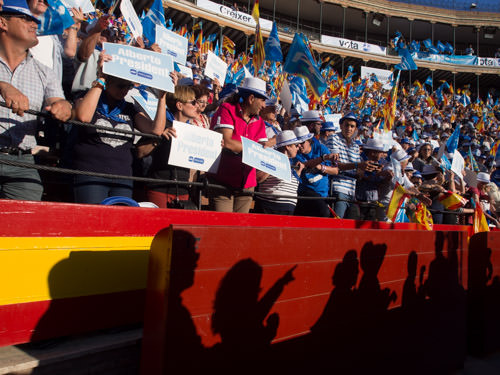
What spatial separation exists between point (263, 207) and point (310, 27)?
32.9m

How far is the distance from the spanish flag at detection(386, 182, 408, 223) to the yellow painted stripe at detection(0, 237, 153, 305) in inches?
122

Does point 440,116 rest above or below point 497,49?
Answer: below

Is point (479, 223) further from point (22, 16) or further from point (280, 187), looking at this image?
point (22, 16)

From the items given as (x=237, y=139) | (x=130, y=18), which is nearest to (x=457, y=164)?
(x=237, y=139)

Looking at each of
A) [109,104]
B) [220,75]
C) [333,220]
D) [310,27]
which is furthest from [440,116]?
[109,104]

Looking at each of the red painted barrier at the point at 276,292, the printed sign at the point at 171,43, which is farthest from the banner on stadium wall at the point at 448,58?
the red painted barrier at the point at 276,292

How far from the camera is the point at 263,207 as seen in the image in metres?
4.21

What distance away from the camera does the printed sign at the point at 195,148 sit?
9.90 ft

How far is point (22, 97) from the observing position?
7.68 ft

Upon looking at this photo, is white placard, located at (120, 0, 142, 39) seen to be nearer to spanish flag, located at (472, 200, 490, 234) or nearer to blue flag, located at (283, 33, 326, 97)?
blue flag, located at (283, 33, 326, 97)

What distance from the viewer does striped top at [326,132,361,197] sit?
4.96 meters

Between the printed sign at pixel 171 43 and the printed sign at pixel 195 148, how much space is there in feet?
9.16

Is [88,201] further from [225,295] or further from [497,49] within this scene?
[497,49]

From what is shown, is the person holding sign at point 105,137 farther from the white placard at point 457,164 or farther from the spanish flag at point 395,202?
the white placard at point 457,164
